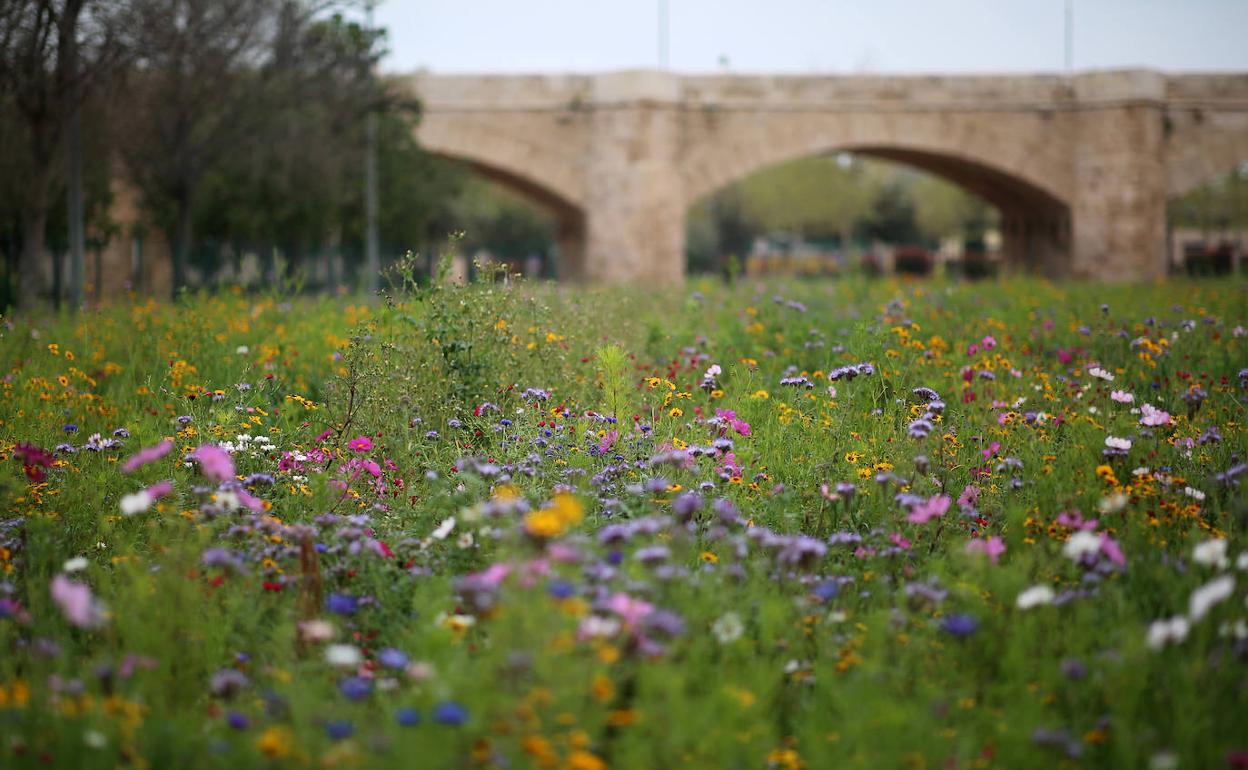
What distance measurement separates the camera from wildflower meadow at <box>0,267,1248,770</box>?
2680 mm

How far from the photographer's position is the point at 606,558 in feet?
10.3

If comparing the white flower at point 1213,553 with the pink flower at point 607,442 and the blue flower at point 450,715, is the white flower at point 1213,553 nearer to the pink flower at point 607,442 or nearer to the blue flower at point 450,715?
the blue flower at point 450,715

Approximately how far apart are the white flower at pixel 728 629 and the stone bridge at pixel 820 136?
70.0 feet

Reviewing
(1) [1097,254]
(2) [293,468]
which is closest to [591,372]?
(2) [293,468]

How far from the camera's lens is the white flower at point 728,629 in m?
3.06

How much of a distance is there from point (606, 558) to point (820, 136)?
77.8ft

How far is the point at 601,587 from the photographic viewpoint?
119 inches

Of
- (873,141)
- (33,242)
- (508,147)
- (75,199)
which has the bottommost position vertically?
(33,242)

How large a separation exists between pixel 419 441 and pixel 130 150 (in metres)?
13.9

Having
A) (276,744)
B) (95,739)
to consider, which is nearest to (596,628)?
(276,744)

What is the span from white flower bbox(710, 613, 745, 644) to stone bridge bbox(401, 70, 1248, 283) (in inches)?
840

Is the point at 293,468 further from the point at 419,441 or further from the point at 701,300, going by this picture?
the point at 701,300

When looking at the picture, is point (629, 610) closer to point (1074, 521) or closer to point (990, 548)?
point (990, 548)

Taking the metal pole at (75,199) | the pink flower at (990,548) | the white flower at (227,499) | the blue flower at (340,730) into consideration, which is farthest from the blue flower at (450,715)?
the metal pole at (75,199)
